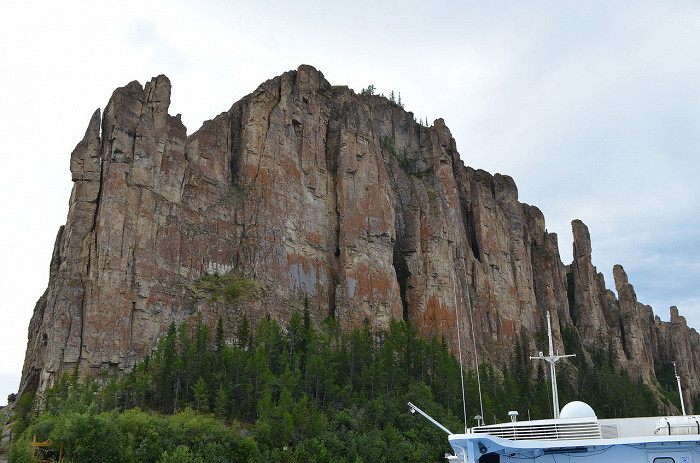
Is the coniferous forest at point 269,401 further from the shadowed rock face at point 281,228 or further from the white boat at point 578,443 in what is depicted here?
the white boat at point 578,443

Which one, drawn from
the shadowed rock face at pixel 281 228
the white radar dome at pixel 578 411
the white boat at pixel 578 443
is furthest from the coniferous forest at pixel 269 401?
the white radar dome at pixel 578 411

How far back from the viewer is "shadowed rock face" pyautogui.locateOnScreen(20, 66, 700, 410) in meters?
73.0

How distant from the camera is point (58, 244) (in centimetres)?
8050

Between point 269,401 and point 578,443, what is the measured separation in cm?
3542

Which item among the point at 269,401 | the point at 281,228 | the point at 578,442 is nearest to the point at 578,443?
the point at 578,442

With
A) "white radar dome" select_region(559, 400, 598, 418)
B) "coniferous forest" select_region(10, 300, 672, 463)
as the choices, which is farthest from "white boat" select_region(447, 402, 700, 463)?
"coniferous forest" select_region(10, 300, 672, 463)

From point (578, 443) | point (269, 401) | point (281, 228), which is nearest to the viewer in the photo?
point (578, 443)

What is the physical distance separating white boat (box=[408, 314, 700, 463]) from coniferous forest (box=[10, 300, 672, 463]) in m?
24.4

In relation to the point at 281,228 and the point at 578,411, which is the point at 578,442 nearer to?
the point at 578,411

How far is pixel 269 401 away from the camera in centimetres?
5997

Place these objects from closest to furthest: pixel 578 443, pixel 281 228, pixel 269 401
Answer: pixel 578 443 → pixel 269 401 → pixel 281 228

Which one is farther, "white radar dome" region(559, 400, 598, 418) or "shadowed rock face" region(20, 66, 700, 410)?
"shadowed rock face" region(20, 66, 700, 410)

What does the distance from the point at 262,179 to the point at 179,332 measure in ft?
92.2

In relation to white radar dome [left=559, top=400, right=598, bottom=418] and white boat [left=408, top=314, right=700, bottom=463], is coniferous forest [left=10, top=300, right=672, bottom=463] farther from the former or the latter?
white radar dome [left=559, top=400, right=598, bottom=418]
